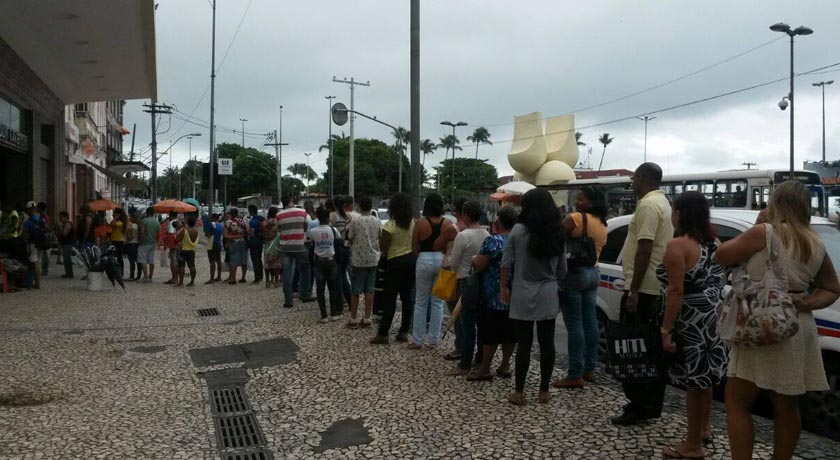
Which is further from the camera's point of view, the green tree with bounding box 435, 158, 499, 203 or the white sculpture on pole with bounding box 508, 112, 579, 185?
the green tree with bounding box 435, 158, 499, 203

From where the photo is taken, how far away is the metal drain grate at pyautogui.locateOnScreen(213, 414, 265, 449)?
4.85 meters

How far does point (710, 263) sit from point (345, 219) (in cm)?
709

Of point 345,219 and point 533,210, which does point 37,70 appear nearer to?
point 345,219

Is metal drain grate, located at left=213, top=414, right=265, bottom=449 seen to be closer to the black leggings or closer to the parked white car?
the black leggings

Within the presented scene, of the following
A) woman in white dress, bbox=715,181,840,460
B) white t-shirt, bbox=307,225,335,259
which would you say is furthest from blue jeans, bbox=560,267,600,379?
white t-shirt, bbox=307,225,335,259

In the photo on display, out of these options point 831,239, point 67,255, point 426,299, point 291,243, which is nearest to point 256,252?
point 291,243

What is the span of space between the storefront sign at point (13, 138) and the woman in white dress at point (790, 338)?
15979 millimetres

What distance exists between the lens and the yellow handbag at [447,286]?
6715mm

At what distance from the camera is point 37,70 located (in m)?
17.1

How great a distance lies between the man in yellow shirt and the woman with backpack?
715 mm

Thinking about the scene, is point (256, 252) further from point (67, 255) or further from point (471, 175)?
point (471, 175)

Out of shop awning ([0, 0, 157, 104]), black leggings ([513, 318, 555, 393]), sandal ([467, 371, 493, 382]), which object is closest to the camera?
black leggings ([513, 318, 555, 393])

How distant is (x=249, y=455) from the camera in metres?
4.63

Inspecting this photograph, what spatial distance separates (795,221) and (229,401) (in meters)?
4.62
